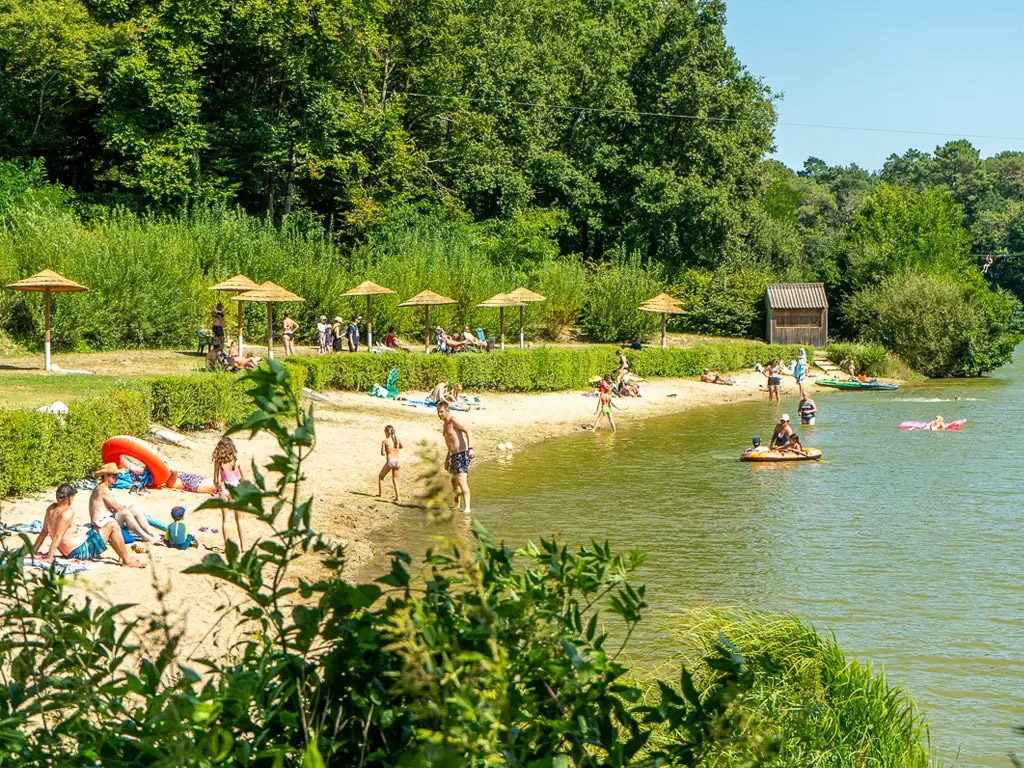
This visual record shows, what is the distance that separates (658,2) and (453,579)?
65081 millimetres

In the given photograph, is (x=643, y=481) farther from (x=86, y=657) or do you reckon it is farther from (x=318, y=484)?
(x=86, y=657)

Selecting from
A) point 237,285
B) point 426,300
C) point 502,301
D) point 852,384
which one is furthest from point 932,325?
point 237,285

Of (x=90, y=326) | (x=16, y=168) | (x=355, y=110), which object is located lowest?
(x=90, y=326)

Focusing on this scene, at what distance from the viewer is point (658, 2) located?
6431 cm

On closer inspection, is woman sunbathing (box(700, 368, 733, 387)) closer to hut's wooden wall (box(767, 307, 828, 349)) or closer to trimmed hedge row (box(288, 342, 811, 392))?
trimmed hedge row (box(288, 342, 811, 392))

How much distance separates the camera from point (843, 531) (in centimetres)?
2036

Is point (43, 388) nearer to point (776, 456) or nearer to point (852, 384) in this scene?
point (776, 456)

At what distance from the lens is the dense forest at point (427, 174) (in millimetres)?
40594

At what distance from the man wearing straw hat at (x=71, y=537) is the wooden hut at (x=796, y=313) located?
46709 millimetres

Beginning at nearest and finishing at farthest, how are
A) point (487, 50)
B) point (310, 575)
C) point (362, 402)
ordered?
point (310, 575) → point (362, 402) → point (487, 50)

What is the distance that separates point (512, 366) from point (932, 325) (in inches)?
1054

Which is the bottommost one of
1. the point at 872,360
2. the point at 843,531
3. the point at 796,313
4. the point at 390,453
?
the point at 843,531

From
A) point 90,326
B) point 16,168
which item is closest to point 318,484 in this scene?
point 90,326

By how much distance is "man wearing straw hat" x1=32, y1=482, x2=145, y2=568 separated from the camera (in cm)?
1317
